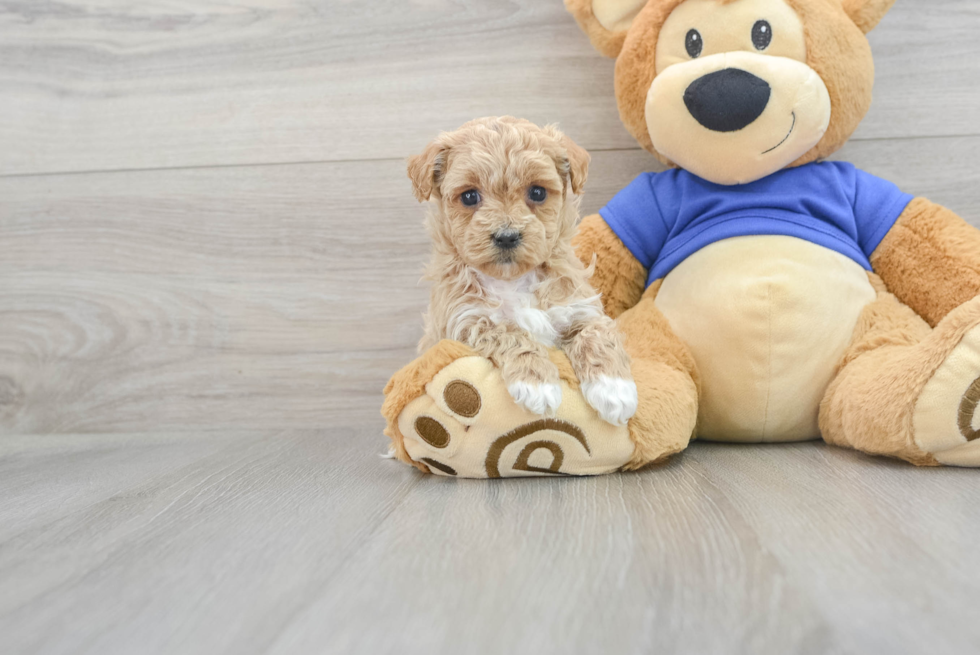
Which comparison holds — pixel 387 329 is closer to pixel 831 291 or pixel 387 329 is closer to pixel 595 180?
pixel 595 180

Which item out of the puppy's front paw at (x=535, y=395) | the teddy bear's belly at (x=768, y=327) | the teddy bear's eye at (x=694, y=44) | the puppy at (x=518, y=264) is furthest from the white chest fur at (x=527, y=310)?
the teddy bear's eye at (x=694, y=44)

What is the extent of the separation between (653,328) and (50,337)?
1271 mm

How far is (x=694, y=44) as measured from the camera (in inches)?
42.0

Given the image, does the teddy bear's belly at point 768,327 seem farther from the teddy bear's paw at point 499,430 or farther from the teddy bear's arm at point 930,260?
the teddy bear's paw at point 499,430

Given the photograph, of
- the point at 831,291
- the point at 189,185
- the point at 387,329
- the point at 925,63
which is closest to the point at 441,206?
the point at 387,329

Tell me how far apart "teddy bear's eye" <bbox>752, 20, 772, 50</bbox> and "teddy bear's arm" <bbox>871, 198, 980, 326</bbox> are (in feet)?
1.20

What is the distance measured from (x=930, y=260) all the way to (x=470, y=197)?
737mm

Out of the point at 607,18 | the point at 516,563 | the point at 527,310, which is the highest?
the point at 607,18

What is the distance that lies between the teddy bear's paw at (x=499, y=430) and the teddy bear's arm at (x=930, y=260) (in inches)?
22.2

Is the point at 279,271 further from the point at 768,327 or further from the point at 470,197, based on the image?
the point at 768,327

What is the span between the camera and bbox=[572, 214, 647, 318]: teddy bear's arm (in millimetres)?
1178

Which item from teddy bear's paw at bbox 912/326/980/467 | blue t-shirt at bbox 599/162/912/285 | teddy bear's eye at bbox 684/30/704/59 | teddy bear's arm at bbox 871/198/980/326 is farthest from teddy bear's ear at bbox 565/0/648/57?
teddy bear's paw at bbox 912/326/980/467

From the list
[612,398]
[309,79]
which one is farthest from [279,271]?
[612,398]

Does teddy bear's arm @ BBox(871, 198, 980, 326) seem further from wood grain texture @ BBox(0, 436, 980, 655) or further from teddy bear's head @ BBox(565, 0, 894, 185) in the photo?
wood grain texture @ BBox(0, 436, 980, 655)
